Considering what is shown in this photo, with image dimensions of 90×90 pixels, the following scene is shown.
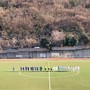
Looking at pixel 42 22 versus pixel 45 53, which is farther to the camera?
pixel 42 22

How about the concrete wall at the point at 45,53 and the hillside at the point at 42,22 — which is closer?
the concrete wall at the point at 45,53

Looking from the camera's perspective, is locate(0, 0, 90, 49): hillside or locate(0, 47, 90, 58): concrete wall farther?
locate(0, 0, 90, 49): hillside

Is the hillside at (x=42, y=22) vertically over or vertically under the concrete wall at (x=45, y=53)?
over

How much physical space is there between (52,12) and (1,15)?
1395 centimetres

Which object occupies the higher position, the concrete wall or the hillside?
the hillside

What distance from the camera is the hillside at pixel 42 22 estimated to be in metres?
75.4

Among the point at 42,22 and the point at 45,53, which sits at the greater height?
the point at 42,22

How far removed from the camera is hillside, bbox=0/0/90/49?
247 ft

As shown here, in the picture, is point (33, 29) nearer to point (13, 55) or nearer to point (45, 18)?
point (45, 18)

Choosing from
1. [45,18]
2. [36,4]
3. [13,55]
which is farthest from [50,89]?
[36,4]

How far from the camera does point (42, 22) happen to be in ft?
284

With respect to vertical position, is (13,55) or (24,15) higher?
(24,15)

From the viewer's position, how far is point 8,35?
79500 millimetres

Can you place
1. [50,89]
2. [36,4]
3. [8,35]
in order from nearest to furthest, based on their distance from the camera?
[50,89] < [8,35] < [36,4]
